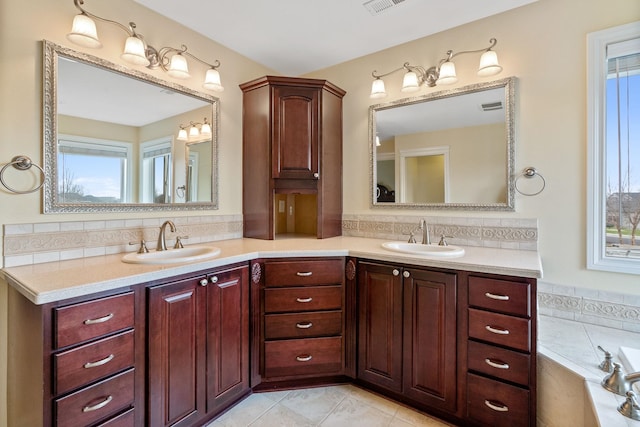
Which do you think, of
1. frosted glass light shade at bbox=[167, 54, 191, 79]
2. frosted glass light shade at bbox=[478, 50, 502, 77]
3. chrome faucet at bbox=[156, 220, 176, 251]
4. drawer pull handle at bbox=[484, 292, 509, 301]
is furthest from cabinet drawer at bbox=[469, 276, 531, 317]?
frosted glass light shade at bbox=[167, 54, 191, 79]

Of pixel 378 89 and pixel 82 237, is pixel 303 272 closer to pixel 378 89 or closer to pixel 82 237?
pixel 82 237

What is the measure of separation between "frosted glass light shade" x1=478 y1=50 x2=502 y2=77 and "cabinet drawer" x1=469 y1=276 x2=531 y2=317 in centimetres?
134

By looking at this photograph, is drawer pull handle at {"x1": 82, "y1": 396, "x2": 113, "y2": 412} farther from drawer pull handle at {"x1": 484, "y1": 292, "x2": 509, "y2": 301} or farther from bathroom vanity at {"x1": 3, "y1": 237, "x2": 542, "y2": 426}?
drawer pull handle at {"x1": 484, "y1": 292, "x2": 509, "y2": 301}

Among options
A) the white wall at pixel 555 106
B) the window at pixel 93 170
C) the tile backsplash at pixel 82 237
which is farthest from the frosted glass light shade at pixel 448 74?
the window at pixel 93 170

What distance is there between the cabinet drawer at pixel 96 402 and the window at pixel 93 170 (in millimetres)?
980

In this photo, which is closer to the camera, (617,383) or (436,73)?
(617,383)

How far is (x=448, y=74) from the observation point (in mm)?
2084

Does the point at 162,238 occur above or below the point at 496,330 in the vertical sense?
above

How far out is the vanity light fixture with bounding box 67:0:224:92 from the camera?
60.9 inches

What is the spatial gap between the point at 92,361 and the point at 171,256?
2.43 feet

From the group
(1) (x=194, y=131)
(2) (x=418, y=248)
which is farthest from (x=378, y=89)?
(1) (x=194, y=131)

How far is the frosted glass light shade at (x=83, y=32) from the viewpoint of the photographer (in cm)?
153

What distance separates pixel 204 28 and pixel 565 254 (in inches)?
112

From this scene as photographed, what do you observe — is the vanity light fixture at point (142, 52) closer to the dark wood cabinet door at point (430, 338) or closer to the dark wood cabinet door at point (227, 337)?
the dark wood cabinet door at point (227, 337)
